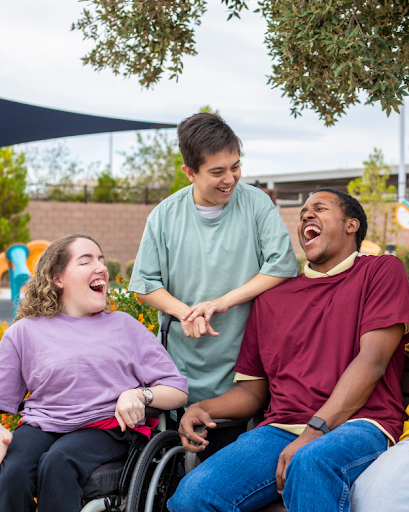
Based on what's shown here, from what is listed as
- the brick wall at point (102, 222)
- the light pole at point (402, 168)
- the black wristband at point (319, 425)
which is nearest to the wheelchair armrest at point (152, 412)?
the black wristband at point (319, 425)

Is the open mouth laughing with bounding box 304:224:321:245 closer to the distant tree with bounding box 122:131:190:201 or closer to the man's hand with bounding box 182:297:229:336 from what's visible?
the man's hand with bounding box 182:297:229:336

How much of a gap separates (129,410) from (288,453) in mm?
620

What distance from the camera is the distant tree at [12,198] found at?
17469 mm

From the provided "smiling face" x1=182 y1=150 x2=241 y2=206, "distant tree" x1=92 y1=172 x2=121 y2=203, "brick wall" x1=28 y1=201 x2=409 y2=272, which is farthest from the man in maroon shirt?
"distant tree" x1=92 y1=172 x2=121 y2=203

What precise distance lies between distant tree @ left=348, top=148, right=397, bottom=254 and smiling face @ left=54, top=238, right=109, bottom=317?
586 inches

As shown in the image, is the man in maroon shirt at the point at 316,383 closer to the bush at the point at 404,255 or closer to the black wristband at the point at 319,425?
the black wristband at the point at 319,425

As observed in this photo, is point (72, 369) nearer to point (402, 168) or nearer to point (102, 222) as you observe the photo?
point (102, 222)

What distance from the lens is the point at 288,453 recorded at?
212 cm

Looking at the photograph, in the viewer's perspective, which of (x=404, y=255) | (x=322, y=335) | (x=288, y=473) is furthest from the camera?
(x=404, y=255)

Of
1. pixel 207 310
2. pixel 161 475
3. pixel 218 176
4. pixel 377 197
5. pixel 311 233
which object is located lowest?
pixel 161 475

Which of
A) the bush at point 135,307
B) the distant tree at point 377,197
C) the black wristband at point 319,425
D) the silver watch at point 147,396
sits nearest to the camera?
the black wristband at point 319,425

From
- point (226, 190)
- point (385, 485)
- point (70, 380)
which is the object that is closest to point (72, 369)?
point (70, 380)

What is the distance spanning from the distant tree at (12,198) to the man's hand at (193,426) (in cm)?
1593

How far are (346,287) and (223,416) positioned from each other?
792mm
